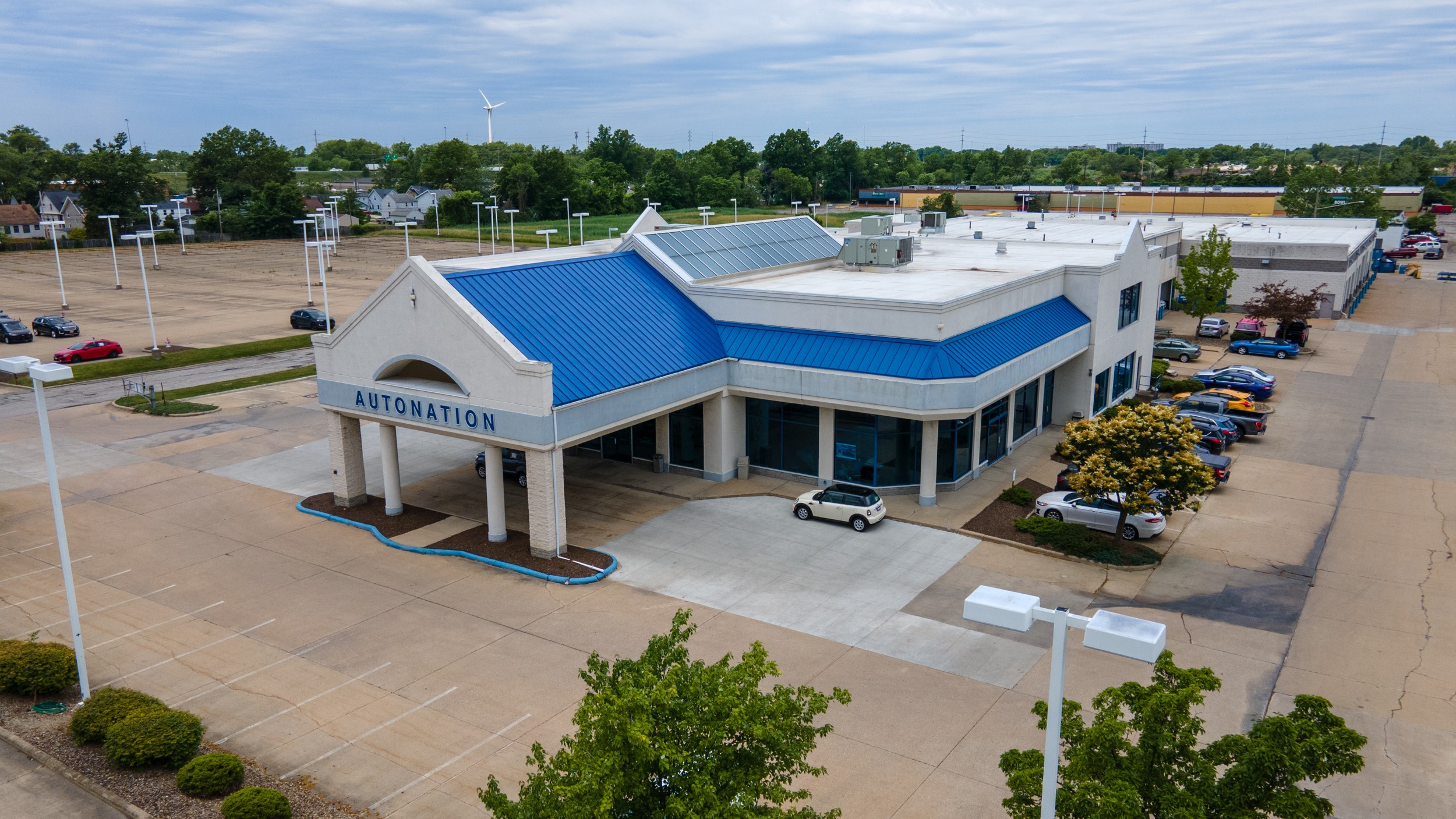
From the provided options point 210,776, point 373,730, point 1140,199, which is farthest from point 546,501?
point 1140,199

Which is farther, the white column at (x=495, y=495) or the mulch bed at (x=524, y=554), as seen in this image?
the white column at (x=495, y=495)

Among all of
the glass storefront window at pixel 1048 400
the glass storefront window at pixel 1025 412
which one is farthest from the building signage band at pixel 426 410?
the glass storefront window at pixel 1048 400

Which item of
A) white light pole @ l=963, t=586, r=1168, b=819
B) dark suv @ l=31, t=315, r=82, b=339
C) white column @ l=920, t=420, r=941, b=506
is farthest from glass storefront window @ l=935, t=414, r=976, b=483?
dark suv @ l=31, t=315, r=82, b=339

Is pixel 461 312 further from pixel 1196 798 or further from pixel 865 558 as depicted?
pixel 1196 798

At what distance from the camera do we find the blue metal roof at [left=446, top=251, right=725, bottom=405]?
33250 millimetres

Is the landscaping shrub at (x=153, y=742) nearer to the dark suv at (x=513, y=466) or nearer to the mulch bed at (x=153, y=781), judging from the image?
the mulch bed at (x=153, y=781)

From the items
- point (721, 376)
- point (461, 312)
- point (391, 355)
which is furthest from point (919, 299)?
point (391, 355)

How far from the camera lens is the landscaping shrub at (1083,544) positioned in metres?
31.7

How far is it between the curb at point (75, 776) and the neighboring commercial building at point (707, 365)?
45.5 feet

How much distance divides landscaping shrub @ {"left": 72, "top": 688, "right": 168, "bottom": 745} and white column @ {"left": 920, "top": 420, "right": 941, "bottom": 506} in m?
24.5

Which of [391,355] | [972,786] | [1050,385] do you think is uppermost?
[391,355]

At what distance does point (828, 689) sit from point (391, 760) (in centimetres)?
985

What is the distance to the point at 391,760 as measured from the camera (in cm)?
2120

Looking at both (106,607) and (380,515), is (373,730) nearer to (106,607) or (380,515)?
(106,607)
